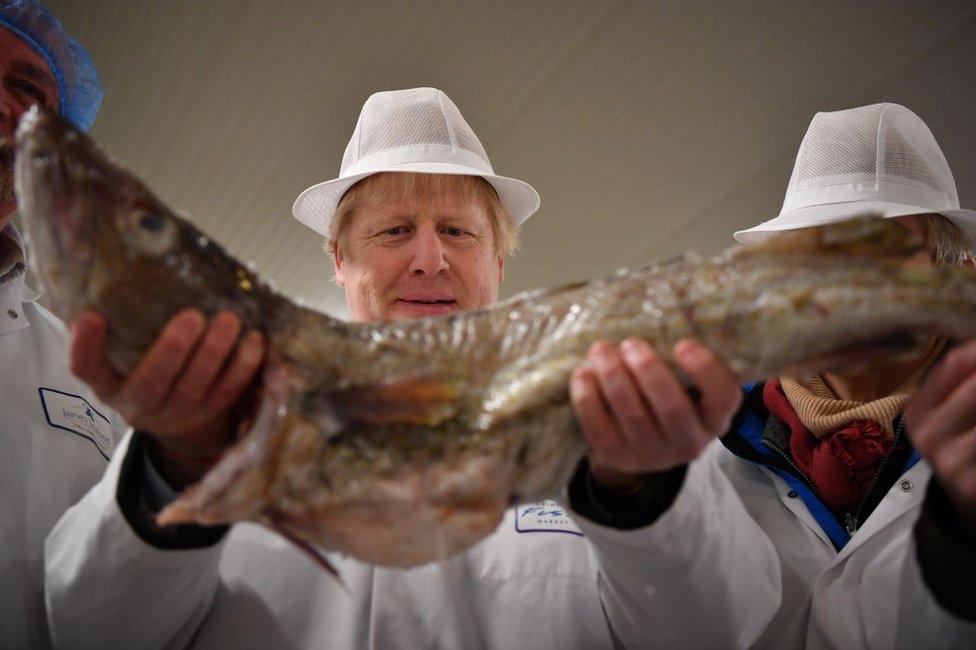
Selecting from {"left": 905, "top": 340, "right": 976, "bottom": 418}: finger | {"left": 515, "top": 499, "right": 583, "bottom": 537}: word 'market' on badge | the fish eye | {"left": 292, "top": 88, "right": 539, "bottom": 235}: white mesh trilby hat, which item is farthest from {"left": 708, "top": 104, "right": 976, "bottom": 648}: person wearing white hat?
the fish eye

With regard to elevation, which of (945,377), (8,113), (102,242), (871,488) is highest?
(8,113)

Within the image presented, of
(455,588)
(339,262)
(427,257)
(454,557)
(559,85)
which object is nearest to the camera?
(454,557)

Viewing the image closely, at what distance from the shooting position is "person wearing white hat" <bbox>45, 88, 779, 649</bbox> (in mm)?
1233

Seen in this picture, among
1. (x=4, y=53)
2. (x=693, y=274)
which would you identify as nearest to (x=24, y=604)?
(x=4, y=53)

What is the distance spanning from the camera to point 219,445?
1.14m

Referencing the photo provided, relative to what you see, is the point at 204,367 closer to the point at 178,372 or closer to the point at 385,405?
the point at 178,372

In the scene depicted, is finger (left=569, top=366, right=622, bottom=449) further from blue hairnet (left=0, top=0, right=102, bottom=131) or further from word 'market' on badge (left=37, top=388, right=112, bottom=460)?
blue hairnet (left=0, top=0, right=102, bottom=131)

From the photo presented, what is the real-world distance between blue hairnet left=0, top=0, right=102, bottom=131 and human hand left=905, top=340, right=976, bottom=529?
2490 millimetres

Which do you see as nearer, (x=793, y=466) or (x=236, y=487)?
(x=236, y=487)

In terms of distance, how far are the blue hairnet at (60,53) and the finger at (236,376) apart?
5.17 feet

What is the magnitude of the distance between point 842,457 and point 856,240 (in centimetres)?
111

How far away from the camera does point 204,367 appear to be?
1.01 meters

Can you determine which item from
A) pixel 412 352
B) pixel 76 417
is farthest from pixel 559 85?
pixel 412 352

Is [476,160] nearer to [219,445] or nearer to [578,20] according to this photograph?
[219,445]
